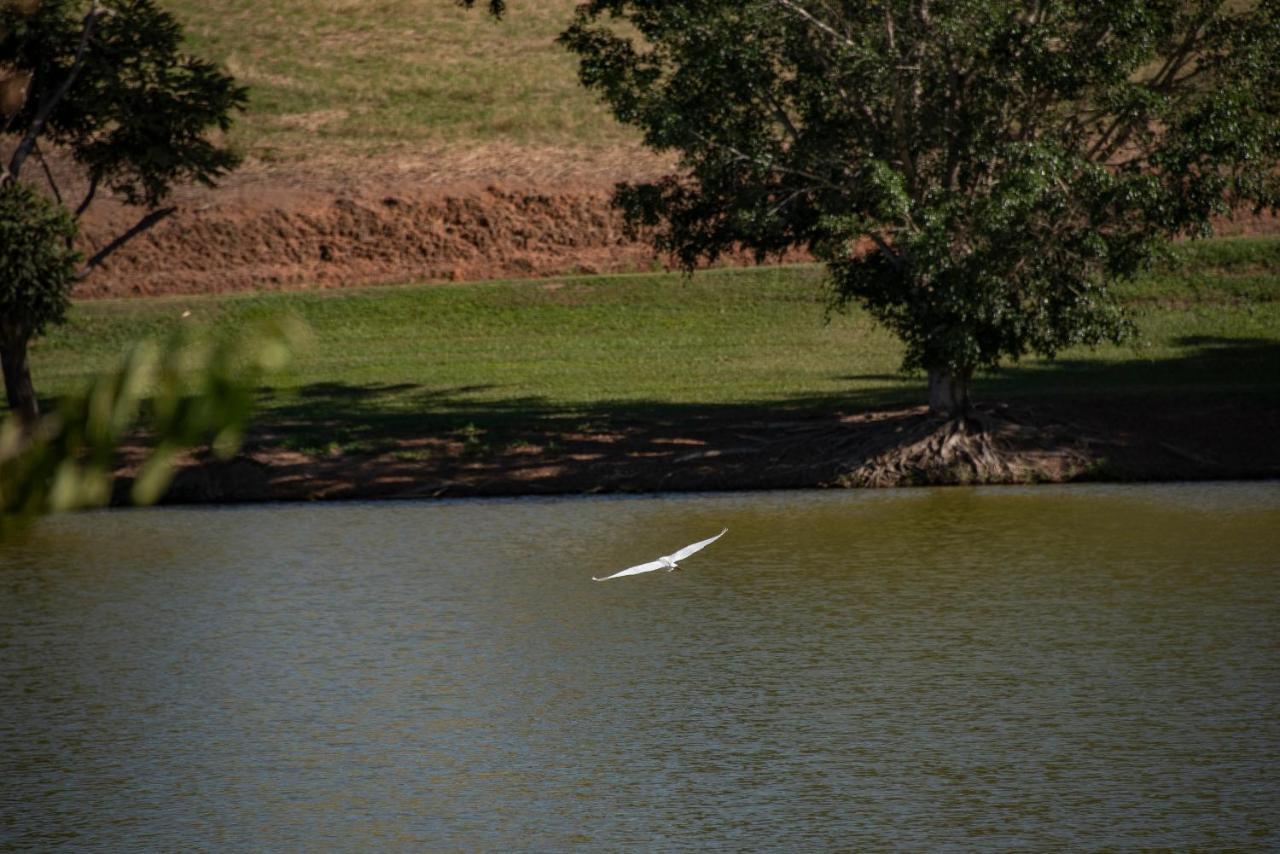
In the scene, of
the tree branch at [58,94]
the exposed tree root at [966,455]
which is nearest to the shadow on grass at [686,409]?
the exposed tree root at [966,455]

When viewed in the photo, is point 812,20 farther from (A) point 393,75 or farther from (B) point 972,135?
(A) point 393,75

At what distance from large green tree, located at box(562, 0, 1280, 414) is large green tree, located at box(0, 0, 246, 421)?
7.41m

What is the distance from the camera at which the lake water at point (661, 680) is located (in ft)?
31.6

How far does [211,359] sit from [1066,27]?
69.5 feet

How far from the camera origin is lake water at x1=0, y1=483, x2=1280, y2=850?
9.63m

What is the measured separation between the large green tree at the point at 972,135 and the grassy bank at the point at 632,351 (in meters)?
2.17

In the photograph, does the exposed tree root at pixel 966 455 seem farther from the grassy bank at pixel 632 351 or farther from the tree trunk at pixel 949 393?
the grassy bank at pixel 632 351

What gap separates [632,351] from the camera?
113 feet

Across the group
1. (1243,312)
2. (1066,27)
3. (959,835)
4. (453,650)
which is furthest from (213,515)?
(1243,312)

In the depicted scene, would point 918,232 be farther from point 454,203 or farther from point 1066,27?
point 454,203

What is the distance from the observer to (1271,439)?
2358 centimetres

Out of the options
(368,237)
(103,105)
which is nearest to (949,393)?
(103,105)

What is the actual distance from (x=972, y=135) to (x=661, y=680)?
1115 cm

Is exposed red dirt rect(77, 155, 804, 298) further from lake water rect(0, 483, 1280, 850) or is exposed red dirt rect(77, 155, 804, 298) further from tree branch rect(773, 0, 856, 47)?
lake water rect(0, 483, 1280, 850)
